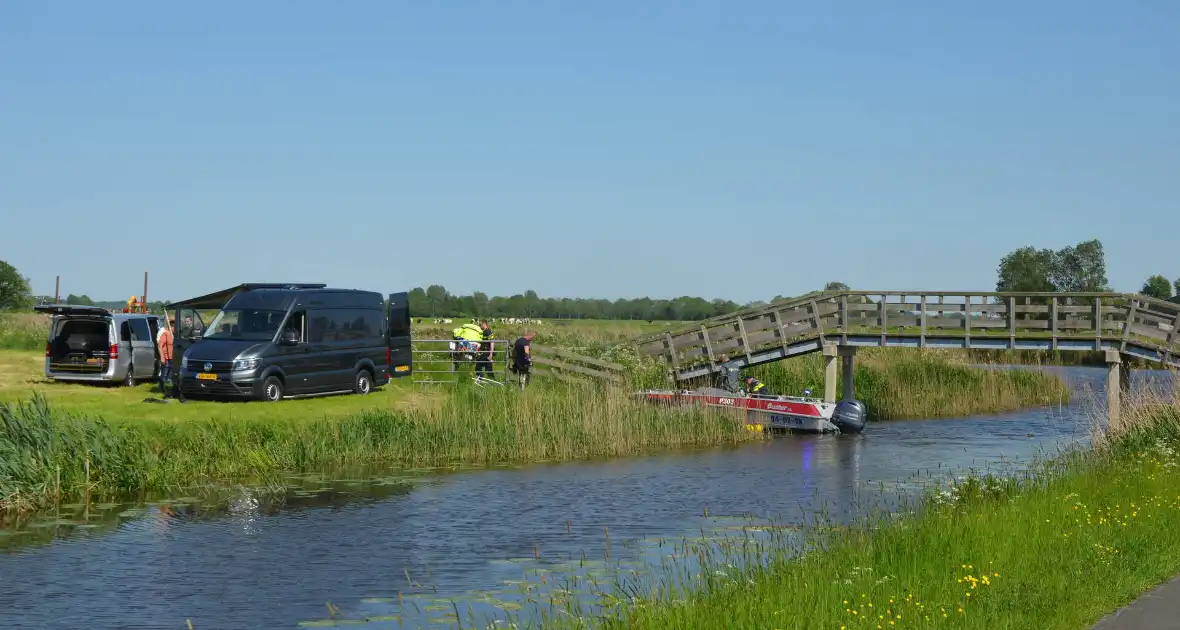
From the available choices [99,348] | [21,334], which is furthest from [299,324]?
[21,334]

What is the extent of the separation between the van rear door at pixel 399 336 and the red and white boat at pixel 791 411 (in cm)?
640

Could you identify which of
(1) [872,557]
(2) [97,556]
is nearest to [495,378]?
(2) [97,556]

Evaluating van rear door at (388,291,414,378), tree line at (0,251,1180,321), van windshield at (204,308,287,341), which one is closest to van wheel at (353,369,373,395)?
van rear door at (388,291,414,378)

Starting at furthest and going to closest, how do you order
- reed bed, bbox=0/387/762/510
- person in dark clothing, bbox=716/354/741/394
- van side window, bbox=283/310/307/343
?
person in dark clothing, bbox=716/354/741/394 → van side window, bbox=283/310/307/343 → reed bed, bbox=0/387/762/510

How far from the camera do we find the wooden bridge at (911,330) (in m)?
33.7

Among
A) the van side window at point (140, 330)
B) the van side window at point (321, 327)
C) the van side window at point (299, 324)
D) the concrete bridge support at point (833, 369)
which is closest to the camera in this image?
the van side window at point (299, 324)

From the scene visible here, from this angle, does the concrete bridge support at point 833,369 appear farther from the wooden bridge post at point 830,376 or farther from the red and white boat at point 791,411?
the red and white boat at point 791,411

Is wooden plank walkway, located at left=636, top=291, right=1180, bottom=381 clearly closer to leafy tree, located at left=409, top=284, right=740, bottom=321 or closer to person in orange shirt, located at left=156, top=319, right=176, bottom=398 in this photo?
person in orange shirt, located at left=156, top=319, right=176, bottom=398

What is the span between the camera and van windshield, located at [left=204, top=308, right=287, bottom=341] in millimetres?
29047

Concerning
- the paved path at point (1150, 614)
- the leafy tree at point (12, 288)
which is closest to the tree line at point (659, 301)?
the leafy tree at point (12, 288)

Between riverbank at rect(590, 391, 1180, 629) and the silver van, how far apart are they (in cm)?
2119

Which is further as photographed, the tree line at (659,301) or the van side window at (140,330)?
the tree line at (659,301)

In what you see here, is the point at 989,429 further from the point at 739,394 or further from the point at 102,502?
the point at 102,502

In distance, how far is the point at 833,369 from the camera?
37281 millimetres
